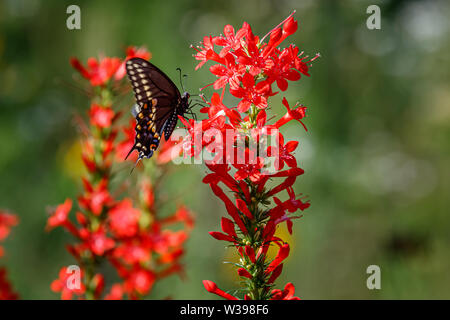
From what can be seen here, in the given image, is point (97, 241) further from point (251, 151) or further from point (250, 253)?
point (251, 151)

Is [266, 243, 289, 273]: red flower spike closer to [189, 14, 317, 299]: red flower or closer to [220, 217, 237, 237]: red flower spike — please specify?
[189, 14, 317, 299]: red flower

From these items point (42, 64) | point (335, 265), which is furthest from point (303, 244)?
point (42, 64)

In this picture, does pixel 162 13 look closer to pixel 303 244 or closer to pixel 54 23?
pixel 54 23
